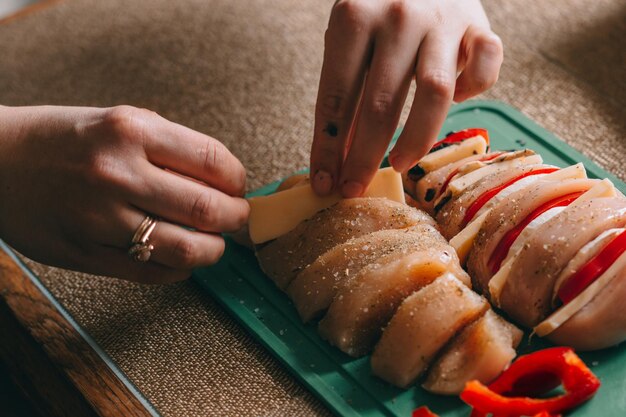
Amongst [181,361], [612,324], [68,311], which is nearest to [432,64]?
[612,324]

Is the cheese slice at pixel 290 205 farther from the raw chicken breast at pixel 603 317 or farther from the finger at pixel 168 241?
the raw chicken breast at pixel 603 317

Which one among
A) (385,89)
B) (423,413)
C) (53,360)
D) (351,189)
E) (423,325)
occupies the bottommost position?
(53,360)

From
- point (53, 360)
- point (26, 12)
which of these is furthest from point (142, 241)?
point (26, 12)

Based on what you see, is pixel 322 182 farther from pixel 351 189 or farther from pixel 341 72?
pixel 341 72

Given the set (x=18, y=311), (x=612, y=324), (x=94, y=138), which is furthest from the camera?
(x=18, y=311)

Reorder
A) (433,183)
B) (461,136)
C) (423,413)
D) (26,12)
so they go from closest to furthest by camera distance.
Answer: (423,413)
(433,183)
(461,136)
(26,12)

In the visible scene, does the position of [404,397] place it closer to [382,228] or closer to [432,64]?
[382,228]
